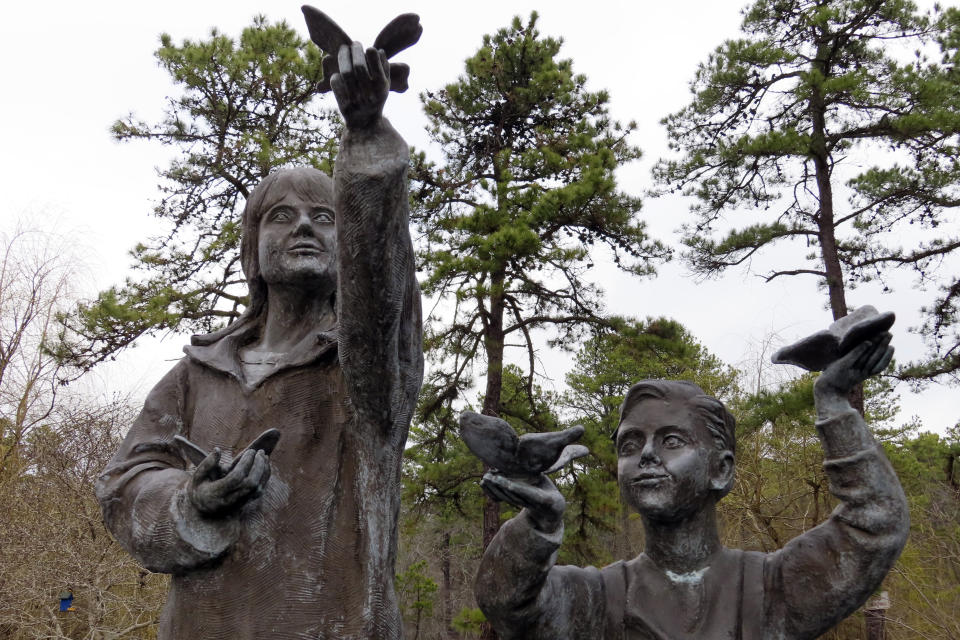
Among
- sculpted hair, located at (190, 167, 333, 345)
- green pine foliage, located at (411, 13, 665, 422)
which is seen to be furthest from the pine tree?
sculpted hair, located at (190, 167, 333, 345)

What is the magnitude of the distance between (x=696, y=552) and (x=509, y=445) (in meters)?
0.89

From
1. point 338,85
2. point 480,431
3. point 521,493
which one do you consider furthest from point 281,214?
point 521,493

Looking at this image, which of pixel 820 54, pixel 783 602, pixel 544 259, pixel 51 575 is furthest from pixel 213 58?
pixel 783 602

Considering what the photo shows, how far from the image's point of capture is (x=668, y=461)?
2709mm

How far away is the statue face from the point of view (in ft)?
9.09

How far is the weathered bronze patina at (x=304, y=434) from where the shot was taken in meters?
2.31

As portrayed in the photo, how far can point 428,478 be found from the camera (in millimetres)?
15969

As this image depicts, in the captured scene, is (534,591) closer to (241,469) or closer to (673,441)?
(673,441)

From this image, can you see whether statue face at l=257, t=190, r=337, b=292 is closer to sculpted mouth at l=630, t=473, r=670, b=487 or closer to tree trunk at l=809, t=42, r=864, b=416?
sculpted mouth at l=630, t=473, r=670, b=487

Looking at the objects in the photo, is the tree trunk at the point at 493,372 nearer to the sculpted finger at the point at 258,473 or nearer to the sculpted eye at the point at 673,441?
the sculpted eye at the point at 673,441

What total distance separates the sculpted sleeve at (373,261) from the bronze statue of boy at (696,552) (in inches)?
21.5

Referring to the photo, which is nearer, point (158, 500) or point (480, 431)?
point (480, 431)

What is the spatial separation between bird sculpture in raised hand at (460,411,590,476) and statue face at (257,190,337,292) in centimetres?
82

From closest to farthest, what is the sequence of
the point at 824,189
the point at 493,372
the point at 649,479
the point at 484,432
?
the point at 484,432 < the point at 649,479 < the point at 824,189 < the point at 493,372
